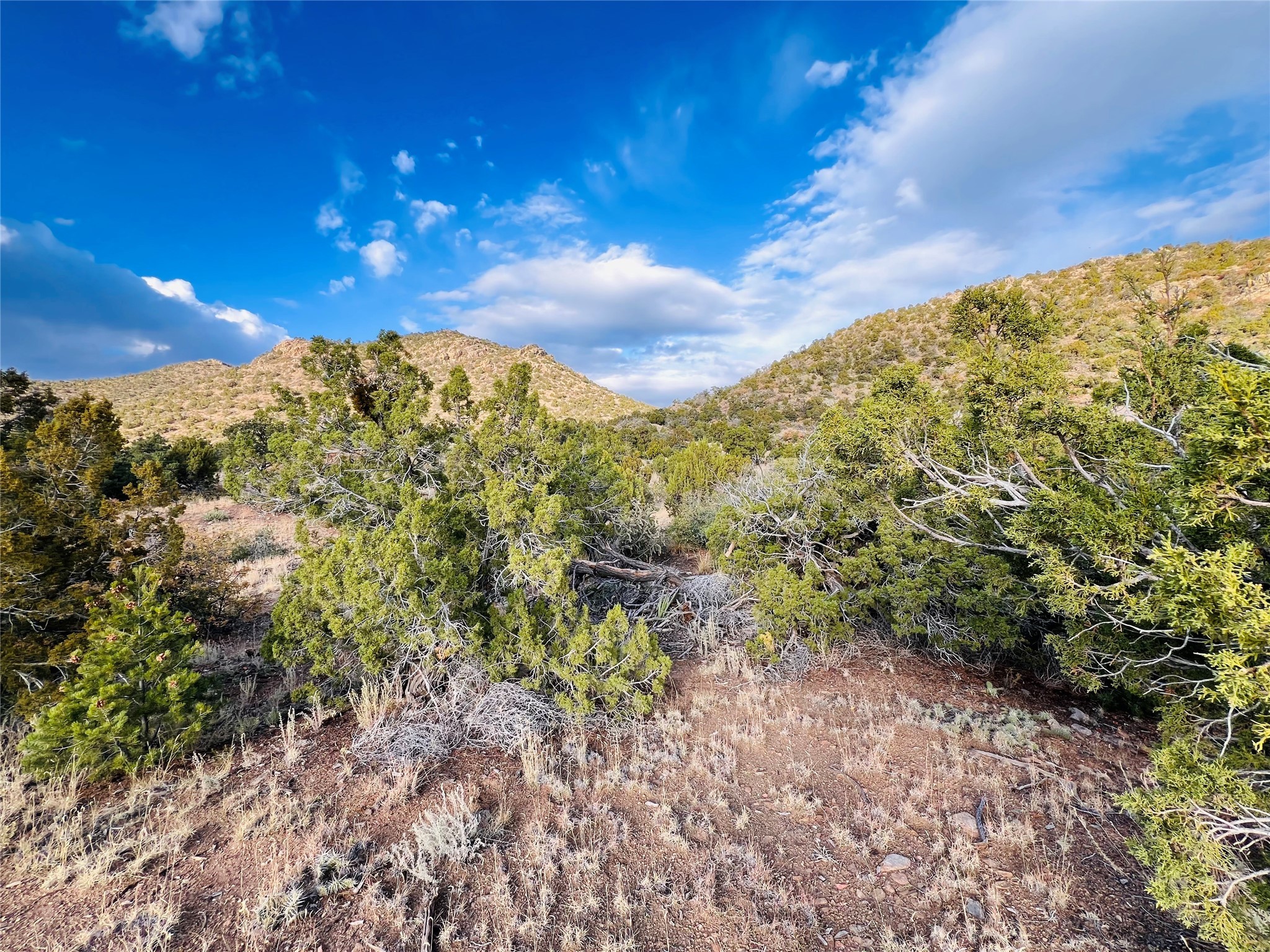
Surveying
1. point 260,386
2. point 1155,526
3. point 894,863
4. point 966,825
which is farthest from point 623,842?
point 260,386

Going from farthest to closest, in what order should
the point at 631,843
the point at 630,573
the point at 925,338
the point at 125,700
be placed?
the point at 925,338, the point at 630,573, the point at 125,700, the point at 631,843

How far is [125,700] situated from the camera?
3.26m

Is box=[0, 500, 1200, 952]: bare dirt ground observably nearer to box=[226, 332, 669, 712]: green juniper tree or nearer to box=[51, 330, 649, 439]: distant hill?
box=[226, 332, 669, 712]: green juniper tree

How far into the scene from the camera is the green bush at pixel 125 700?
3.14 m

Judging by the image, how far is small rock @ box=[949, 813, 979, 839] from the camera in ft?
9.73

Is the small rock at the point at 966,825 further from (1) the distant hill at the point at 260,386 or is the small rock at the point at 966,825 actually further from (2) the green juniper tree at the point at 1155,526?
(1) the distant hill at the point at 260,386

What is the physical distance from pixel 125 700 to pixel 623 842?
3467mm

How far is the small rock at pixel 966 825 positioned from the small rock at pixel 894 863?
449mm

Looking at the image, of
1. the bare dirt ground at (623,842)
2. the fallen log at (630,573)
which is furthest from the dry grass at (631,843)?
the fallen log at (630,573)

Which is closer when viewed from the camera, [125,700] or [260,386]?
[125,700]

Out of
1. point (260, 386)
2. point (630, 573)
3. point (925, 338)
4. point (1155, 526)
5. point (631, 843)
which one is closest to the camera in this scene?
point (1155, 526)

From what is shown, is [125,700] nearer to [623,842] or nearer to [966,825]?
[623,842]

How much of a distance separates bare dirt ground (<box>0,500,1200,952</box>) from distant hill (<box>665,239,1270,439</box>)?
14807mm

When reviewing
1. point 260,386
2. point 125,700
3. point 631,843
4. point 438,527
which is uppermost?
point 260,386
